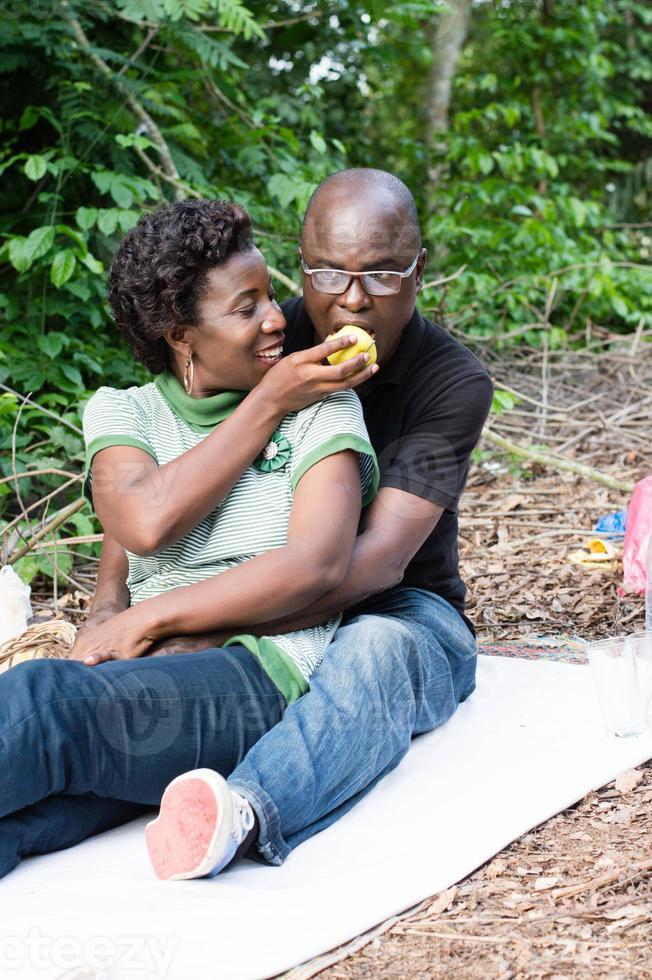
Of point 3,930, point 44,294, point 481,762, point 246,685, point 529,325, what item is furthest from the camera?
point 529,325

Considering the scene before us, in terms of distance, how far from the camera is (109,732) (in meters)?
Result: 2.01

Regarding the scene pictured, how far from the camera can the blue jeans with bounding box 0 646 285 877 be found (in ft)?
6.36

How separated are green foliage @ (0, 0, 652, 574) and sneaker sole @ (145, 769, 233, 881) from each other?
6.24 feet

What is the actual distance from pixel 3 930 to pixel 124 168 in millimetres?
3951

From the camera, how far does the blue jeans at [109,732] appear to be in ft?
6.36

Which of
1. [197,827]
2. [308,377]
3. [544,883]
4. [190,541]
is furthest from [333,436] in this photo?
[544,883]

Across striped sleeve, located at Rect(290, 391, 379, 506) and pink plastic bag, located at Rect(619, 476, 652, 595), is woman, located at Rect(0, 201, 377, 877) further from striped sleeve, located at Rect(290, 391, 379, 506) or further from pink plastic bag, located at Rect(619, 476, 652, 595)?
pink plastic bag, located at Rect(619, 476, 652, 595)

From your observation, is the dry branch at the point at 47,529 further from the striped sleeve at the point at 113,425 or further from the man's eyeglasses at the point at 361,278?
the man's eyeglasses at the point at 361,278

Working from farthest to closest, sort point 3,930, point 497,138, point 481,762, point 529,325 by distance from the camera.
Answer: point 497,138 < point 529,325 < point 481,762 < point 3,930

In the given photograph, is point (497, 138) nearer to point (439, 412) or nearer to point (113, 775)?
point (439, 412)

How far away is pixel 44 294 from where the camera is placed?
455cm

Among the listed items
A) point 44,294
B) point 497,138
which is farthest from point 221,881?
point 497,138

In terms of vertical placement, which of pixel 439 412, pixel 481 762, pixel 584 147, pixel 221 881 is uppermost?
pixel 439 412

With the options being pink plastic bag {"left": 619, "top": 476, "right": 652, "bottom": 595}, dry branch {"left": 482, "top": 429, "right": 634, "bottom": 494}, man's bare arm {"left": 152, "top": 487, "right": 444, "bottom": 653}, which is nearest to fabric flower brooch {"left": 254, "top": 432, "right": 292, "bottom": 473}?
man's bare arm {"left": 152, "top": 487, "right": 444, "bottom": 653}
